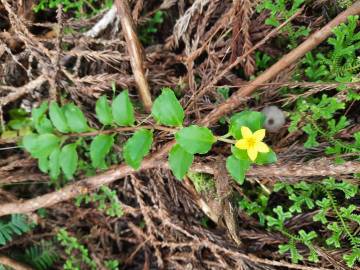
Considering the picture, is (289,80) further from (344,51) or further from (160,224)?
(160,224)

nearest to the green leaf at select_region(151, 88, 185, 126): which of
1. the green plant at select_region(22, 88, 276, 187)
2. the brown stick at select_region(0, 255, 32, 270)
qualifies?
the green plant at select_region(22, 88, 276, 187)

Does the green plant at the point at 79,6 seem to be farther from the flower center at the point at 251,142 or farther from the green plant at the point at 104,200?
the flower center at the point at 251,142

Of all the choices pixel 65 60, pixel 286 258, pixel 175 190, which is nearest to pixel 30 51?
pixel 65 60

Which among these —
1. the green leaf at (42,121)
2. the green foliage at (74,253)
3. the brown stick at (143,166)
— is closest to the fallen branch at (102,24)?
the green leaf at (42,121)

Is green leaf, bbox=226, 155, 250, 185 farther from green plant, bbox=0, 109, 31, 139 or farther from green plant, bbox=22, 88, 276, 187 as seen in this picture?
green plant, bbox=0, 109, 31, 139

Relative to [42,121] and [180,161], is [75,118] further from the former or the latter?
[180,161]
